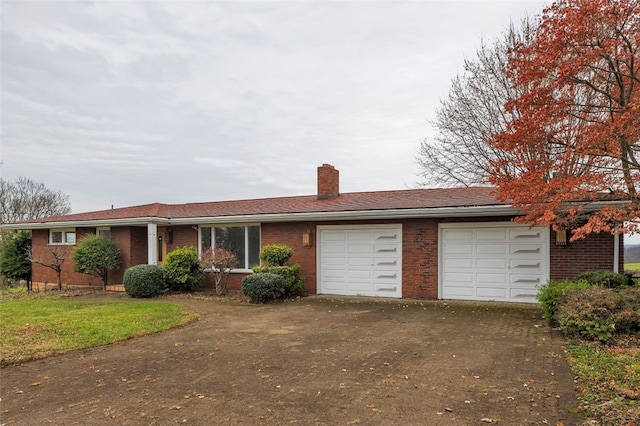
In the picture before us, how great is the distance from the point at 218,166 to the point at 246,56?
10009 millimetres

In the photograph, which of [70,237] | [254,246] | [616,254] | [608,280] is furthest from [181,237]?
[616,254]

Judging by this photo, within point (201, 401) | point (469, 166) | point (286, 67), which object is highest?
point (286, 67)

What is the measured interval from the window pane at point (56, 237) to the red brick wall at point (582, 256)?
18.0m

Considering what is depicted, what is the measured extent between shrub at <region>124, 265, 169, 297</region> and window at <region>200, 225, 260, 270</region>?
215 cm

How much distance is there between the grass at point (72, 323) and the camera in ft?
22.2

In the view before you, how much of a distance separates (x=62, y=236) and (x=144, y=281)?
6.81 meters

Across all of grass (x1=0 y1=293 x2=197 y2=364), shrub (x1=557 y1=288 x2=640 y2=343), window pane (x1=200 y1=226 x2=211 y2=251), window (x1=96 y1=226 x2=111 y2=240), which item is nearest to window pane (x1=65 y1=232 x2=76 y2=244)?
window (x1=96 y1=226 x2=111 y2=240)

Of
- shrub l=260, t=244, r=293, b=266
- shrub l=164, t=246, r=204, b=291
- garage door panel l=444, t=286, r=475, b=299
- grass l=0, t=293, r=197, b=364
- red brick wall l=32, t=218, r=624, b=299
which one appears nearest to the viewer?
grass l=0, t=293, r=197, b=364

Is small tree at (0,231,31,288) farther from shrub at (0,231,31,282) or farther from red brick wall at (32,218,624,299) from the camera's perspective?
red brick wall at (32,218,624,299)

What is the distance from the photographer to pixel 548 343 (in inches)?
261

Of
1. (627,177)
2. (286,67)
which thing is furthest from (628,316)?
(286,67)

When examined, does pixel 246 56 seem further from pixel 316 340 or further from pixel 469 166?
pixel 469 166

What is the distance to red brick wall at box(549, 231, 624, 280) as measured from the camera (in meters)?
9.81

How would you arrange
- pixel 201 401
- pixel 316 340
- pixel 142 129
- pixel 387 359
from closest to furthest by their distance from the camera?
pixel 201 401
pixel 387 359
pixel 316 340
pixel 142 129
